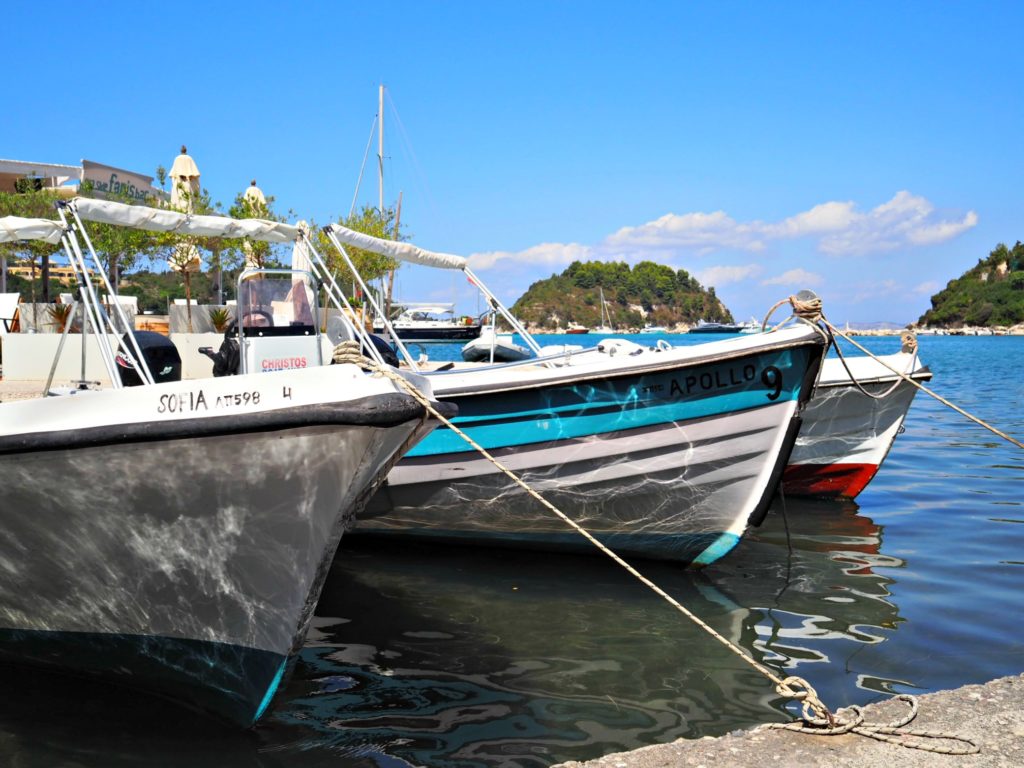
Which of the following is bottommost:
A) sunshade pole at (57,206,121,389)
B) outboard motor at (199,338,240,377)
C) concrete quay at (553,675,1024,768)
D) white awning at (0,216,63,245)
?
concrete quay at (553,675,1024,768)

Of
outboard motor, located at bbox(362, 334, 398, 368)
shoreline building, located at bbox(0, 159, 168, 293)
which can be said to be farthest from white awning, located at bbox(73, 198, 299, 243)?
shoreline building, located at bbox(0, 159, 168, 293)

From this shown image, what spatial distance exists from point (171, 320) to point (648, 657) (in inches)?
611

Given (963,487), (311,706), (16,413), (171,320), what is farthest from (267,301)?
(171,320)

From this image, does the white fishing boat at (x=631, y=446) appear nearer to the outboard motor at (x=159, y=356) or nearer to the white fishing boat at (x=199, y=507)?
the outboard motor at (x=159, y=356)

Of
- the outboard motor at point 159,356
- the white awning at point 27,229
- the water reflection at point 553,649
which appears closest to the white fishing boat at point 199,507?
the water reflection at point 553,649

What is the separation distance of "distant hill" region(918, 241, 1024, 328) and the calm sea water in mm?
138599

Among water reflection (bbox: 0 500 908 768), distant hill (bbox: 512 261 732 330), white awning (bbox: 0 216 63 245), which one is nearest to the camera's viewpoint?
water reflection (bbox: 0 500 908 768)

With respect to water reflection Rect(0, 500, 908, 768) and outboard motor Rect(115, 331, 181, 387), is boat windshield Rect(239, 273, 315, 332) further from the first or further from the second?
water reflection Rect(0, 500, 908, 768)

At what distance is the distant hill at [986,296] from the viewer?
13150 cm

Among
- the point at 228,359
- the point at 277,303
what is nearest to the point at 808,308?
the point at 277,303

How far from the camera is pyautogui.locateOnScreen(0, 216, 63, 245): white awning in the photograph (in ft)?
21.6

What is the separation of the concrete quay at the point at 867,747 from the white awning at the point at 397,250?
6.07 metres

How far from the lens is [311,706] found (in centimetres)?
520

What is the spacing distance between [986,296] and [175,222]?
150 meters
